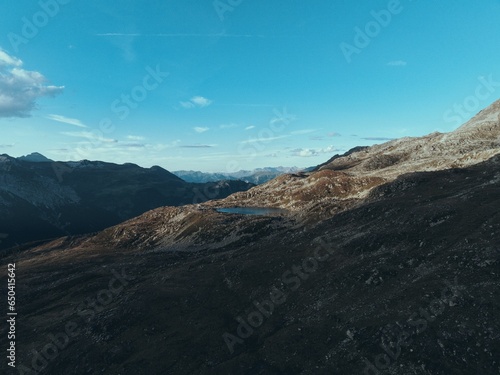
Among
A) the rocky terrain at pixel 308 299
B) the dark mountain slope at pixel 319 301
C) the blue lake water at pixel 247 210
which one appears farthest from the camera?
Answer: the blue lake water at pixel 247 210

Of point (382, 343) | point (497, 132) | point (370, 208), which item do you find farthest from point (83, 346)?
point (497, 132)

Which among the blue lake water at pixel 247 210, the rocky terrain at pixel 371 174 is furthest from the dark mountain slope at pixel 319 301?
the blue lake water at pixel 247 210

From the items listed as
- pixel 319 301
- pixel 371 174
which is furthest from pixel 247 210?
pixel 319 301

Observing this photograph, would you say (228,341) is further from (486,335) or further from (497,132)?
(497,132)

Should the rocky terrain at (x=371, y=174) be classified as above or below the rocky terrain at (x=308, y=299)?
above

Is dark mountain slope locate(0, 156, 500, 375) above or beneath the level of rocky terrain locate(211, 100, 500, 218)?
beneath

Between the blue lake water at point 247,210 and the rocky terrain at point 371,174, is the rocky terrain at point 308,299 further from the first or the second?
the blue lake water at point 247,210

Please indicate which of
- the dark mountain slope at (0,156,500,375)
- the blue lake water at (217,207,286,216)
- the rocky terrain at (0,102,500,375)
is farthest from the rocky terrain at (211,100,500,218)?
the dark mountain slope at (0,156,500,375)

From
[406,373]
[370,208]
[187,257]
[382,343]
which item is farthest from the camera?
[187,257]

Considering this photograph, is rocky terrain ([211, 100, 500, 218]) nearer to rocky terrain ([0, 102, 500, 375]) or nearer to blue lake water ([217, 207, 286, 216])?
blue lake water ([217, 207, 286, 216])
